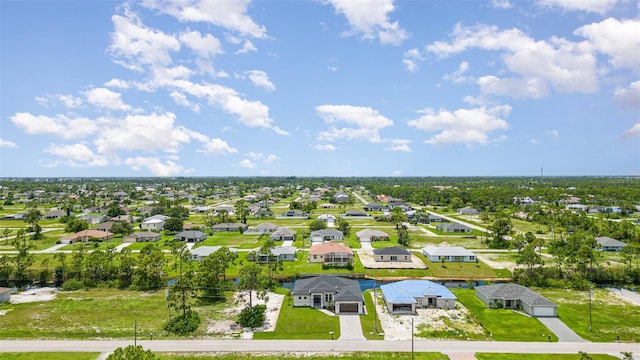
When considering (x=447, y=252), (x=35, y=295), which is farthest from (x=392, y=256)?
(x=35, y=295)

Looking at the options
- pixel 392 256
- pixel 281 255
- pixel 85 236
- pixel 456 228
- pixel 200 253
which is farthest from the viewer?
pixel 456 228

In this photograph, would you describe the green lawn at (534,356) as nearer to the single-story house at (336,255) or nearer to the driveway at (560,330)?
the driveway at (560,330)

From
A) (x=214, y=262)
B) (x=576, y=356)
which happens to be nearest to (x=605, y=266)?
(x=576, y=356)

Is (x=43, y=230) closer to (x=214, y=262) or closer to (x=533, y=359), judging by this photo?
(x=214, y=262)

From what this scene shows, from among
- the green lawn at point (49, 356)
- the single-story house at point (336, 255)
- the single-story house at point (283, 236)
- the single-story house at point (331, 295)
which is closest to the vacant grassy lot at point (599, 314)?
the single-story house at point (331, 295)

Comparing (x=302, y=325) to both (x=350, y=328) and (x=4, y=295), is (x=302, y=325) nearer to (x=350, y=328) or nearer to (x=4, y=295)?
(x=350, y=328)

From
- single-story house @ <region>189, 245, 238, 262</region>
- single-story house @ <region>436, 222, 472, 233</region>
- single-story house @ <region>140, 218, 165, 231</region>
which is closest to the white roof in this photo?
single-story house @ <region>436, 222, 472, 233</region>

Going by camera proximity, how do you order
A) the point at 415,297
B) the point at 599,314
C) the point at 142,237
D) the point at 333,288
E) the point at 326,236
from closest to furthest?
the point at 599,314
the point at 415,297
the point at 333,288
the point at 326,236
the point at 142,237
